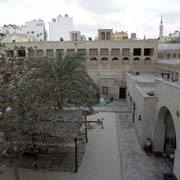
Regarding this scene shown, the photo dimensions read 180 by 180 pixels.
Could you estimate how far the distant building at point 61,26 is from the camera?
54938 mm

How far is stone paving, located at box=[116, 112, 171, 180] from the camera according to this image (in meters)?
10.3

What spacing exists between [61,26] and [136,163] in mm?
49525

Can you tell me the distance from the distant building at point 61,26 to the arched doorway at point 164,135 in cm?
4581

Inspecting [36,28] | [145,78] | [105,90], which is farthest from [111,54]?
[36,28]

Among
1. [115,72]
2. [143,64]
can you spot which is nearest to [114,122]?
[115,72]

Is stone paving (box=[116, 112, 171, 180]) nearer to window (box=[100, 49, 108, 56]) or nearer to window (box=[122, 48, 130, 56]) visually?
window (box=[122, 48, 130, 56])

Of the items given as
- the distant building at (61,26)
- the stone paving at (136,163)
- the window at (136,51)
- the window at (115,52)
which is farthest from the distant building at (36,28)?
the stone paving at (136,163)

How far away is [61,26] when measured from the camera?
5559cm

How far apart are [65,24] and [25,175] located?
4984cm

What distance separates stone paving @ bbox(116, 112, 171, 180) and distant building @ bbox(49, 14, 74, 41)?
44351 mm

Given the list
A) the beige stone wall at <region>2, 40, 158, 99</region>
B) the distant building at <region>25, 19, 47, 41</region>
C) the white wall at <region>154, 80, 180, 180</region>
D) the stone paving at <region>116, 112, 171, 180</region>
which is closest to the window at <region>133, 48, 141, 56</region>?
the beige stone wall at <region>2, 40, 158, 99</region>

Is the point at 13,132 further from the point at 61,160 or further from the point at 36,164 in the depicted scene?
the point at 61,160

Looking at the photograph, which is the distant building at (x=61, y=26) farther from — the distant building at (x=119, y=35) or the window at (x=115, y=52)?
the window at (x=115, y=52)

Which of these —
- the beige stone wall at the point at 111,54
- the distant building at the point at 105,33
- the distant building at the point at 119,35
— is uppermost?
the distant building at the point at 119,35
